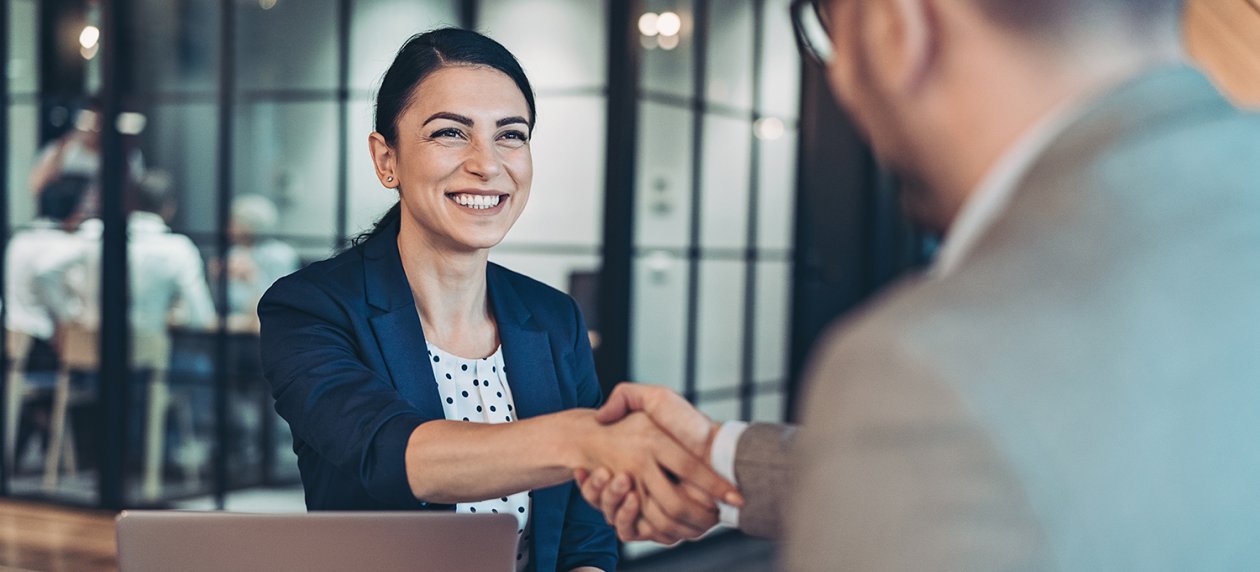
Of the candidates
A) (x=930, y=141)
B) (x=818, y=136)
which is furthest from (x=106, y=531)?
(x=930, y=141)

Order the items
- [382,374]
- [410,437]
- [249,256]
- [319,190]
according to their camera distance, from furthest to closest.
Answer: [249,256]
[319,190]
[382,374]
[410,437]

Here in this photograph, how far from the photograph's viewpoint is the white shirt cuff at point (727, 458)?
1090 mm

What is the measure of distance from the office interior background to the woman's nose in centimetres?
269

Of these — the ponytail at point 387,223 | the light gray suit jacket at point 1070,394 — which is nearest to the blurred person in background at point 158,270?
the ponytail at point 387,223

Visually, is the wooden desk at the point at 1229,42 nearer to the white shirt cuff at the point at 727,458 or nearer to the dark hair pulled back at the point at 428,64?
the dark hair pulled back at the point at 428,64

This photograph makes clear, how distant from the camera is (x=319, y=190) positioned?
15.8 ft

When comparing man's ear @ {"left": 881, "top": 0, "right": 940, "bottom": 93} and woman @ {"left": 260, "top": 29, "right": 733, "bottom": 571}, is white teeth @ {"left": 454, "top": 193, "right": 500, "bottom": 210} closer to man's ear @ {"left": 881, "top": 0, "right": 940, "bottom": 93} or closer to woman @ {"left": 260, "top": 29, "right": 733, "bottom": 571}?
woman @ {"left": 260, "top": 29, "right": 733, "bottom": 571}

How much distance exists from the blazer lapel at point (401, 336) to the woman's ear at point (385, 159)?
0.47ft

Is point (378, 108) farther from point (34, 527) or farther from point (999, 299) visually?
point (34, 527)

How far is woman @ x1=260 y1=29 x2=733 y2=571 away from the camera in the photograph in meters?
1.43

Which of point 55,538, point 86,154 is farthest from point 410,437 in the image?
point 86,154

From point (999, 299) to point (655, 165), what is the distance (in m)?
4.08

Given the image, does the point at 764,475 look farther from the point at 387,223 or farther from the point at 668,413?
the point at 387,223

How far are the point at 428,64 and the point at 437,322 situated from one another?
0.37m
